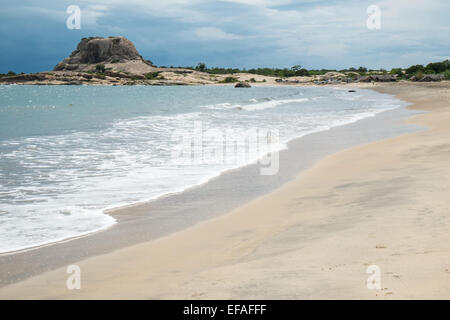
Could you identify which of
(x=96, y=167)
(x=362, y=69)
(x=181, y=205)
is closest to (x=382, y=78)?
(x=362, y=69)

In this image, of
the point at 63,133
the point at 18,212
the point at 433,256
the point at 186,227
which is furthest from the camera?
the point at 63,133

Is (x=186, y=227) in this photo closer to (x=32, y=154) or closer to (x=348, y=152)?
(x=348, y=152)

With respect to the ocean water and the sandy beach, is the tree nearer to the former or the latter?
the ocean water

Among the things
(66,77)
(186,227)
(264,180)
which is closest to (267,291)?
(186,227)

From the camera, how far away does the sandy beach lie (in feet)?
12.2

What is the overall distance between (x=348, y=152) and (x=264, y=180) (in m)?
4.43

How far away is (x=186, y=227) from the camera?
21.7ft

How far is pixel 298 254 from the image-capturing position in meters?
4.70

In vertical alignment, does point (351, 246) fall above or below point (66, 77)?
below

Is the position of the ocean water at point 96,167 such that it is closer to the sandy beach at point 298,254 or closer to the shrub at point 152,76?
the sandy beach at point 298,254

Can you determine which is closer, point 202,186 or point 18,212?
point 18,212

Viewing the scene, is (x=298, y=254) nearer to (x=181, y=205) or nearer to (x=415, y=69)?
(x=181, y=205)

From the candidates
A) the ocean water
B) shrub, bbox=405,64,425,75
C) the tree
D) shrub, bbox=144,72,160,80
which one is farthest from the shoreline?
the tree

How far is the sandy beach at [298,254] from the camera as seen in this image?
372cm
